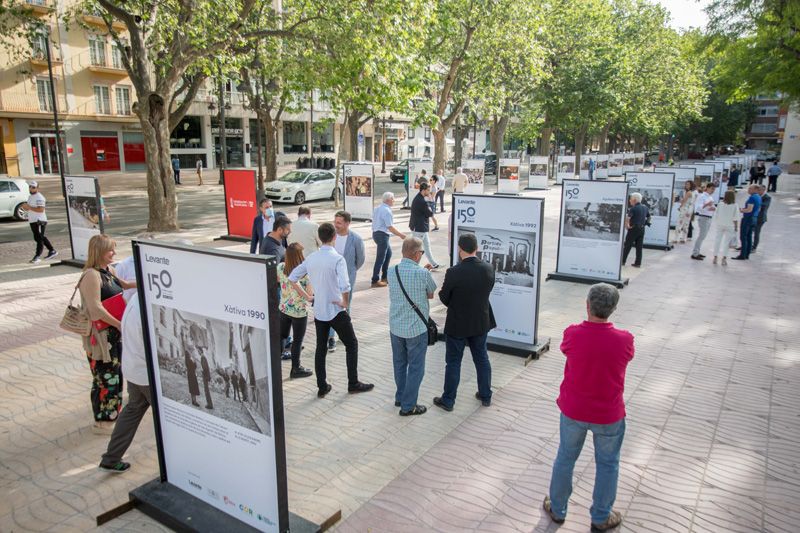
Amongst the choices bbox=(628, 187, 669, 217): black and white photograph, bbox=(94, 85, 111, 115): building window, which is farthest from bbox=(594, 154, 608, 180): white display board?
bbox=(94, 85, 111, 115): building window

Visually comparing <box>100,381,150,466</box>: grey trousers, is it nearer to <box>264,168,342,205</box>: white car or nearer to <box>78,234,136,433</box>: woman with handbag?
<box>78,234,136,433</box>: woman with handbag

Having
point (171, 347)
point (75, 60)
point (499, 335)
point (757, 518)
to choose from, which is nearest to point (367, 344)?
point (499, 335)

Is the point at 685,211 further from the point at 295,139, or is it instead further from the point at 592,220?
the point at 295,139

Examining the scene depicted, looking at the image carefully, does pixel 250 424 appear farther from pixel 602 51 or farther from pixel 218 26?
pixel 602 51

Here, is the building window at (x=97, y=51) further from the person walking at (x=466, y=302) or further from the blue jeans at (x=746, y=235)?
the person walking at (x=466, y=302)

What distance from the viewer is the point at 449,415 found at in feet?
19.0

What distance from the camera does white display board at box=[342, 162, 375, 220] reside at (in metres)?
18.5

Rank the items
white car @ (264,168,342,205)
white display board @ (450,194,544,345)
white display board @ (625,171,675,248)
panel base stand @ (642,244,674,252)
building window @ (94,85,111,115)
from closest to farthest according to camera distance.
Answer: white display board @ (450,194,544,345) → white display board @ (625,171,675,248) → panel base stand @ (642,244,674,252) → white car @ (264,168,342,205) → building window @ (94,85,111,115)

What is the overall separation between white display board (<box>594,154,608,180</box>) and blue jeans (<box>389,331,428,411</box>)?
2818 centimetres

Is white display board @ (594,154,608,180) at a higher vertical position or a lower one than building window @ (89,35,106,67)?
lower

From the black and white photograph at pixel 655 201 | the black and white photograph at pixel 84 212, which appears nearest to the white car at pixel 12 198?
the black and white photograph at pixel 84 212

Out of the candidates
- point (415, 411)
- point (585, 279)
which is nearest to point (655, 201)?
point (585, 279)

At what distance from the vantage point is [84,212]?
1203 cm

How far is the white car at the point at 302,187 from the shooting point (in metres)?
24.8
